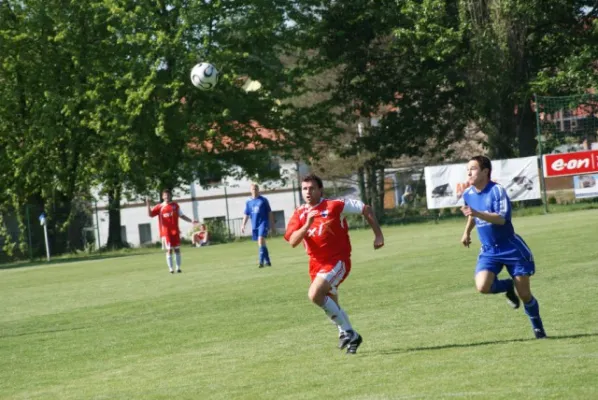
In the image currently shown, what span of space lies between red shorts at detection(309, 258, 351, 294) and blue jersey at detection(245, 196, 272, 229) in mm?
13406

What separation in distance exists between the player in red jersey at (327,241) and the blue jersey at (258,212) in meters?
13.4

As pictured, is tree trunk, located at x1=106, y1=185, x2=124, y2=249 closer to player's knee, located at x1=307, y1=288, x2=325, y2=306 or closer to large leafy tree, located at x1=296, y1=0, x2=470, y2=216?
large leafy tree, located at x1=296, y1=0, x2=470, y2=216

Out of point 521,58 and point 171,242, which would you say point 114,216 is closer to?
point 521,58

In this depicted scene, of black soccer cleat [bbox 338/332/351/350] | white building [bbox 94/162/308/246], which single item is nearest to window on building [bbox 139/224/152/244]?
white building [bbox 94/162/308/246]

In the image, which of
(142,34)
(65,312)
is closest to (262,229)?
(65,312)

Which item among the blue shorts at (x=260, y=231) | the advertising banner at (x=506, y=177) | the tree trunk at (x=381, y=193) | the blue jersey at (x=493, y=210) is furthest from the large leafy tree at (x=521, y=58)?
the blue jersey at (x=493, y=210)

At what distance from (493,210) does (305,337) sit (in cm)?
257

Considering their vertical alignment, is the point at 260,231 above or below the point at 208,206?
below

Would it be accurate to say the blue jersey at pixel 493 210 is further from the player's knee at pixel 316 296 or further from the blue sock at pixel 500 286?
the player's knee at pixel 316 296

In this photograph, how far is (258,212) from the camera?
23.5 m

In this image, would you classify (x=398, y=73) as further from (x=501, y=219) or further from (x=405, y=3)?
(x=501, y=219)

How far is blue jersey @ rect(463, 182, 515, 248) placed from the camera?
9.41m

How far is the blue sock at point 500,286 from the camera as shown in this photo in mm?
9727

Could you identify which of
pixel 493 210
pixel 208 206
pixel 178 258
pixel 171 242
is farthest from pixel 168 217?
pixel 208 206
